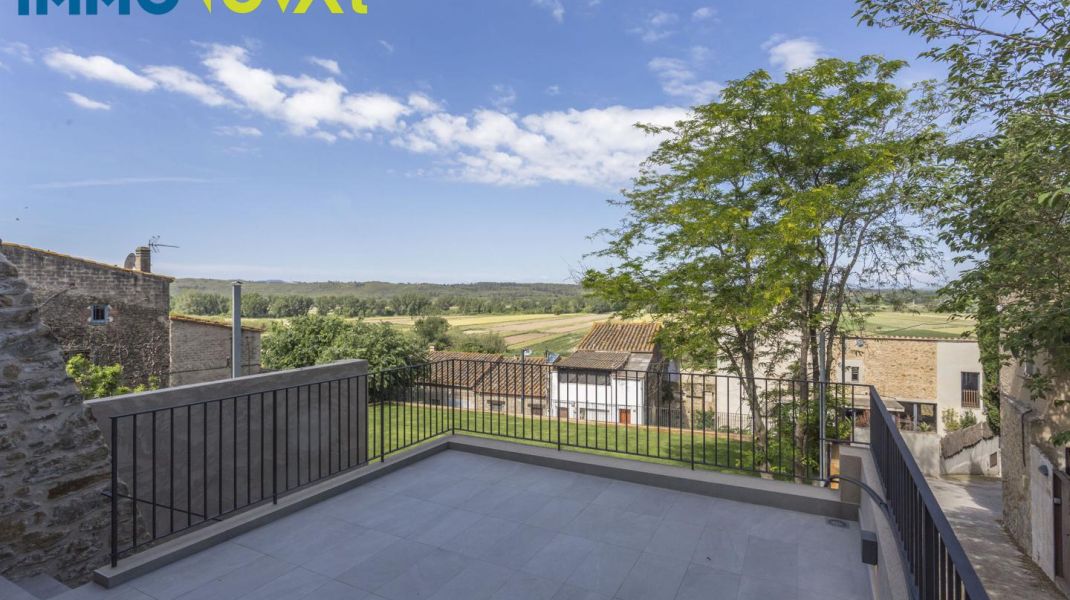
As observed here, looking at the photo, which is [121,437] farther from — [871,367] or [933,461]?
[871,367]

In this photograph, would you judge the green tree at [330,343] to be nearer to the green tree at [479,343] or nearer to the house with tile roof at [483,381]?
the house with tile roof at [483,381]

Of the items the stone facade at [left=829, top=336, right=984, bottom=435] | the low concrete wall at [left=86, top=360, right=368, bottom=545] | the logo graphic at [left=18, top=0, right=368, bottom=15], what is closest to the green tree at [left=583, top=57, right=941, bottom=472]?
the low concrete wall at [left=86, top=360, right=368, bottom=545]

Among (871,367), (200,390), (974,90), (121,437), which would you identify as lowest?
(871,367)

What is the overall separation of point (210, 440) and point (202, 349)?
1295cm

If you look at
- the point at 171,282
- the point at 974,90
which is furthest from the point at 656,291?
the point at 171,282

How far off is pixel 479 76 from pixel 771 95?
840 cm

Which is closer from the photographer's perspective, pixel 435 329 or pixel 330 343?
pixel 330 343

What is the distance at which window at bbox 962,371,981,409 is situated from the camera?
20.8 meters

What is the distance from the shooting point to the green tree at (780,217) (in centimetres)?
776

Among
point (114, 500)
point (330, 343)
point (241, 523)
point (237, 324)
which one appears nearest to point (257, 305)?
point (330, 343)

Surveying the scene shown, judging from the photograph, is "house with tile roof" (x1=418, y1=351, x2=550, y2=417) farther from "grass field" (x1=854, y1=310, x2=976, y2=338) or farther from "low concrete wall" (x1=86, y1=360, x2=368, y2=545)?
"grass field" (x1=854, y1=310, x2=976, y2=338)

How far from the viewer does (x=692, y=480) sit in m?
3.79

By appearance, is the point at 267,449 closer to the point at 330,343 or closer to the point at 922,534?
the point at 922,534

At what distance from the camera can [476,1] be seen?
385 inches
